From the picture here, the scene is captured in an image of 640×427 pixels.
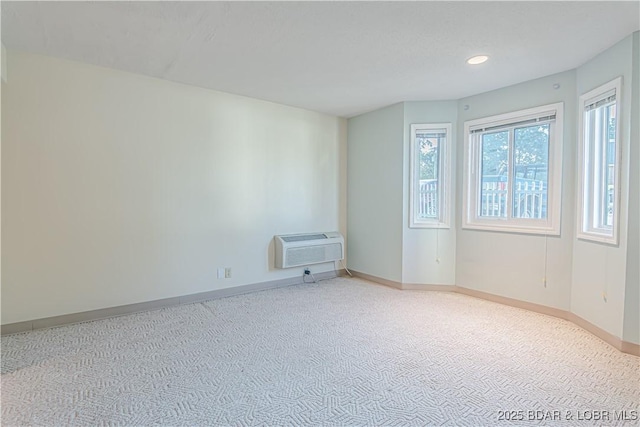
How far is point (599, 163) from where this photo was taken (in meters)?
2.91

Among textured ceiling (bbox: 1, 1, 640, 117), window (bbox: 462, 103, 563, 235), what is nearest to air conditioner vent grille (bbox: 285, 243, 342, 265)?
window (bbox: 462, 103, 563, 235)

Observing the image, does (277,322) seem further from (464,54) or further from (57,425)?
(464,54)

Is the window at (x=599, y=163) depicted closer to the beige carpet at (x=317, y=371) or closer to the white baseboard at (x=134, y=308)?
the beige carpet at (x=317, y=371)

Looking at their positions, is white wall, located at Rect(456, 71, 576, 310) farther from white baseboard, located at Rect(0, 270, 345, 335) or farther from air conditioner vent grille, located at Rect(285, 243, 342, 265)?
white baseboard, located at Rect(0, 270, 345, 335)

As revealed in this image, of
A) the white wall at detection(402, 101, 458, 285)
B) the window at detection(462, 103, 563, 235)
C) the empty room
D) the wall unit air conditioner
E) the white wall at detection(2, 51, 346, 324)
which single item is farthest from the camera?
the wall unit air conditioner

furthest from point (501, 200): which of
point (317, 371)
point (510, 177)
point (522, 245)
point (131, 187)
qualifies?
point (131, 187)

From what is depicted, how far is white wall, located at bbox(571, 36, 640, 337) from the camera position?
254cm

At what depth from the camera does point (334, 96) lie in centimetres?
402

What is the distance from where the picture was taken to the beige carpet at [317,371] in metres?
1.79

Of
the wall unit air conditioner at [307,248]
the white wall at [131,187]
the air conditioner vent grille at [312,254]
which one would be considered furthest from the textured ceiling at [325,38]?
the air conditioner vent grille at [312,254]

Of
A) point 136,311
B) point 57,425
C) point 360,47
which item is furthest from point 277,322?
point 360,47

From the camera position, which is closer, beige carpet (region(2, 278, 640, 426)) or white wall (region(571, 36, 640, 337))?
beige carpet (region(2, 278, 640, 426))

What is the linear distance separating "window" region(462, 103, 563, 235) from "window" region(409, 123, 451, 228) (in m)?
0.28

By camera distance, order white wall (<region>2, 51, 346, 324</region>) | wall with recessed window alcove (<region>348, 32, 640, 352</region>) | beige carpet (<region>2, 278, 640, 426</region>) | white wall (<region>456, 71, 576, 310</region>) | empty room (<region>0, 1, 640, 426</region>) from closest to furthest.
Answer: beige carpet (<region>2, 278, 640, 426</region>) < empty room (<region>0, 1, 640, 426</region>) < wall with recessed window alcove (<region>348, 32, 640, 352</region>) < white wall (<region>2, 51, 346, 324</region>) < white wall (<region>456, 71, 576, 310</region>)
